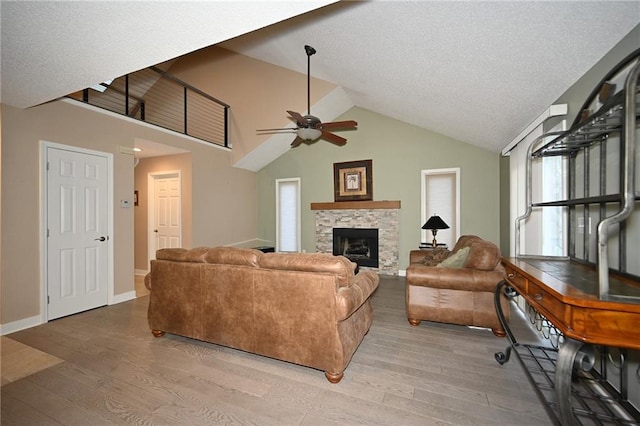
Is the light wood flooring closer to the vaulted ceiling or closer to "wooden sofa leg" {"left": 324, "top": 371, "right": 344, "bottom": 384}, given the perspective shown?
"wooden sofa leg" {"left": 324, "top": 371, "right": 344, "bottom": 384}

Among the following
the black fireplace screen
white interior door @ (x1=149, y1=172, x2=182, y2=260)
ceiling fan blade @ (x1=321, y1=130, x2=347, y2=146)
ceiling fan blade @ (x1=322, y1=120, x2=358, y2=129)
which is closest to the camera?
ceiling fan blade @ (x1=322, y1=120, x2=358, y2=129)

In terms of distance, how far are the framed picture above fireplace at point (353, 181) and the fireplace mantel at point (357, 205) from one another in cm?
17

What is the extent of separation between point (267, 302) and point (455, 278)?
6.50 feet

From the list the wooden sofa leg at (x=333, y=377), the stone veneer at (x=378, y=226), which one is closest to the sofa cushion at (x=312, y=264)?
the wooden sofa leg at (x=333, y=377)

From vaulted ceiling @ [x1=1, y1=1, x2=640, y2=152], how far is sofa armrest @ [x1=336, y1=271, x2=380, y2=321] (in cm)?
195

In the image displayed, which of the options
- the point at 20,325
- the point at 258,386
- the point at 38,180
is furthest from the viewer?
the point at 38,180

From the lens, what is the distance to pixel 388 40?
2.59 m

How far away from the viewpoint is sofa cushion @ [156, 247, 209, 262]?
2.45m

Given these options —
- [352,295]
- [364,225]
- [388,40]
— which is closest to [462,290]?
[352,295]

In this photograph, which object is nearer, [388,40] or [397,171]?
[388,40]

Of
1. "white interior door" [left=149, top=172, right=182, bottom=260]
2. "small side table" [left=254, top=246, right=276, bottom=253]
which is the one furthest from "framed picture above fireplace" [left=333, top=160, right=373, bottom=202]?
"white interior door" [left=149, top=172, right=182, bottom=260]

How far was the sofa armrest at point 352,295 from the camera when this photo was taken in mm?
1878

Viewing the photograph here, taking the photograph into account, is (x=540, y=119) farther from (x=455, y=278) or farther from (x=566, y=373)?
(x=566, y=373)

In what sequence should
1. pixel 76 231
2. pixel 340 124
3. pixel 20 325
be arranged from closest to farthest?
1. pixel 20 325
2. pixel 76 231
3. pixel 340 124
